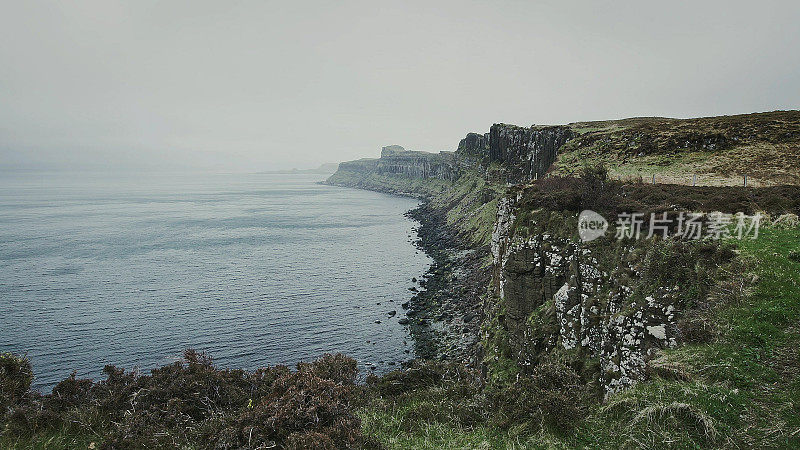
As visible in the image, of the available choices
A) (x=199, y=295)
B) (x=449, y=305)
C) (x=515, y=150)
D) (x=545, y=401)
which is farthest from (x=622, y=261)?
(x=515, y=150)

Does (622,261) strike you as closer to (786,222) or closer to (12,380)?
(786,222)

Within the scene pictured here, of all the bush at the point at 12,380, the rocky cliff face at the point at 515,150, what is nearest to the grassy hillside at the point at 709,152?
the rocky cliff face at the point at 515,150

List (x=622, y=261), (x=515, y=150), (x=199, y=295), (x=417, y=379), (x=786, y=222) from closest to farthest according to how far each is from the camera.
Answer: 1. (x=417, y=379)
2. (x=786, y=222)
3. (x=622, y=261)
4. (x=199, y=295)
5. (x=515, y=150)

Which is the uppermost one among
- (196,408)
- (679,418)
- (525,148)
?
(525,148)

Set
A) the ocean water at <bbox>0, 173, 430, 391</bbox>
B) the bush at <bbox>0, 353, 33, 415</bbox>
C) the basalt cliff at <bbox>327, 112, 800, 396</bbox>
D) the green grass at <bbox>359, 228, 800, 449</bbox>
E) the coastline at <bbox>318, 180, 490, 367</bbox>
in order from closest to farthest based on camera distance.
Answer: the green grass at <bbox>359, 228, 800, 449</bbox> → the bush at <bbox>0, 353, 33, 415</bbox> → the basalt cliff at <bbox>327, 112, 800, 396</bbox> → the ocean water at <bbox>0, 173, 430, 391</bbox> → the coastline at <bbox>318, 180, 490, 367</bbox>

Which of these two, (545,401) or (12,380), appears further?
(12,380)

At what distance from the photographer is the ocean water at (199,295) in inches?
1607

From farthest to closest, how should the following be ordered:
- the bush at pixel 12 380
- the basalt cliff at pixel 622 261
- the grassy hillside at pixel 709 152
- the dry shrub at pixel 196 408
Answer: the grassy hillside at pixel 709 152, the basalt cliff at pixel 622 261, the bush at pixel 12 380, the dry shrub at pixel 196 408

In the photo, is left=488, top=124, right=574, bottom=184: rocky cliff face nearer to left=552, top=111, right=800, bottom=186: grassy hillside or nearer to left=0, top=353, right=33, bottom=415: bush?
left=552, top=111, right=800, bottom=186: grassy hillside

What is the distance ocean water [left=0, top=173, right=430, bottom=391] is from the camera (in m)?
40.8

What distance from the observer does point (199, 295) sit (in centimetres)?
5728

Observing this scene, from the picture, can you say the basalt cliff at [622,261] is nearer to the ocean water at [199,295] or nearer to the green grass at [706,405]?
the green grass at [706,405]

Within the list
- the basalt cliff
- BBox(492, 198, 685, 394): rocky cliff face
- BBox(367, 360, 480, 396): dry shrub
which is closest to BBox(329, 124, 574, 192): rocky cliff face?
the basalt cliff

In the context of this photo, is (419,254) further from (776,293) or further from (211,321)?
(776,293)
